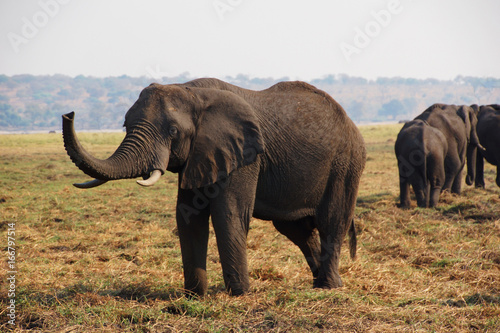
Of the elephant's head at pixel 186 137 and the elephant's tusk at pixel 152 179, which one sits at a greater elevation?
the elephant's head at pixel 186 137

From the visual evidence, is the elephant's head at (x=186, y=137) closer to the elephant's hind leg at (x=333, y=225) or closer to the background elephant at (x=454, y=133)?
the elephant's hind leg at (x=333, y=225)

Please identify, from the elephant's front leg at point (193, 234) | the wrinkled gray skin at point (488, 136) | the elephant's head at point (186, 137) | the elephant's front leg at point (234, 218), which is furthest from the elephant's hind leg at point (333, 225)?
the wrinkled gray skin at point (488, 136)

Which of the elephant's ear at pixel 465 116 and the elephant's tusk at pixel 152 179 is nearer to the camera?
the elephant's tusk at pixel 152 179

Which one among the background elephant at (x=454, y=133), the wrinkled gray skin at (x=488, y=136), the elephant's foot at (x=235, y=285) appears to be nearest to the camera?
the elephant's foot at (x=235, y=285)

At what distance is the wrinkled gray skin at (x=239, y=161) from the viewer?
5.29m

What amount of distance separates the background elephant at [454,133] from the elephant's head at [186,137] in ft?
Answer: 33.3

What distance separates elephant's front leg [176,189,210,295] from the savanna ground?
0.21 m

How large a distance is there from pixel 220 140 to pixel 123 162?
101cm

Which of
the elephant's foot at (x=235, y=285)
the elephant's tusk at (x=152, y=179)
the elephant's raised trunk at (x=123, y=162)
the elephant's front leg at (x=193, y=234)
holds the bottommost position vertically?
the elephant's foot at (x=235, y=285)

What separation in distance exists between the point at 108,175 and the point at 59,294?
1758 millimetres

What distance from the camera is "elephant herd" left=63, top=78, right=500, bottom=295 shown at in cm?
525

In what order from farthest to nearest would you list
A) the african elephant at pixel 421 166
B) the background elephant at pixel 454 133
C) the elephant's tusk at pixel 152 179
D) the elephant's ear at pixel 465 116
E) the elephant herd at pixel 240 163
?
the elephant's ear at pixel 465 116, the background elephant at pixel 454 133, the african elephant at pixel 421 166, the elephant herd at pixel 240 163, the elephant's tusk at pixel 152 179

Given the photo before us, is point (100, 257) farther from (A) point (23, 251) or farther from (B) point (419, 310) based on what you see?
(B) point (419, 310)

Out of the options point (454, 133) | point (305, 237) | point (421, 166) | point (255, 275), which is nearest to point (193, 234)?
point (255, 275)
